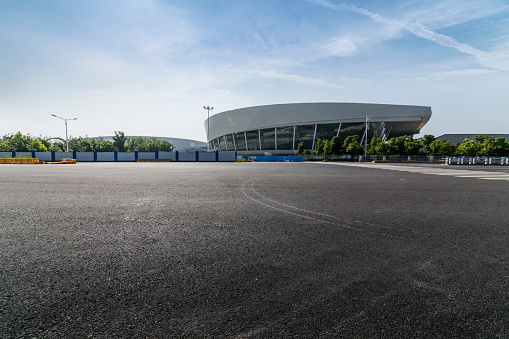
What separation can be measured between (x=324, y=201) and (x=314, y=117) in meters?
74.3

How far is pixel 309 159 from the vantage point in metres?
66.1

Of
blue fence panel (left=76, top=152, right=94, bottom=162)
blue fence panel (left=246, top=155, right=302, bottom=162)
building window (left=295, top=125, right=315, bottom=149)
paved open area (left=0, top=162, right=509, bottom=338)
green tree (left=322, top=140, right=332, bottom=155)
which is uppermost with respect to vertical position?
building window (left=295, top=125, right=315, bottom=149)

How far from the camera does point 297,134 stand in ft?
262

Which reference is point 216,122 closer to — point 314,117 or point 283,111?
point 283,111

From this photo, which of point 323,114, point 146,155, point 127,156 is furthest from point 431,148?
point 127,156

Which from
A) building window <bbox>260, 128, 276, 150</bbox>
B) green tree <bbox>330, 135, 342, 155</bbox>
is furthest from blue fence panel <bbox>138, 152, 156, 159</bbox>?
green tree <bbox>330, 135, 342, 155</bbox>

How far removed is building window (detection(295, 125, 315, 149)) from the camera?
259 ft

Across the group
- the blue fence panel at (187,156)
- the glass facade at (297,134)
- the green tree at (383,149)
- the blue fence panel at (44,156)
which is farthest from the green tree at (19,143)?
the green tree at (383,149)

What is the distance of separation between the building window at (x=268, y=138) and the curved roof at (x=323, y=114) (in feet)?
6.44

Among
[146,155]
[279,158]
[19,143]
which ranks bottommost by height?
[279,158]

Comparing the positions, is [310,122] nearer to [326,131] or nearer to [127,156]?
[326,131]

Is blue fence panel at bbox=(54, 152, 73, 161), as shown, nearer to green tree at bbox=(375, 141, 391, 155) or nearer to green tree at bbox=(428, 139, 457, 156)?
green tree at bbox=(375, 141, 391, 155)

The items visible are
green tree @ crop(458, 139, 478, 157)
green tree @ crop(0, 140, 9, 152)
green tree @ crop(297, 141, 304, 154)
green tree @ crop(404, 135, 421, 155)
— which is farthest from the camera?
green tree @ crop(297, 141, 304, 154)

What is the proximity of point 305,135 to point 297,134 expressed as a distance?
2742 mm
